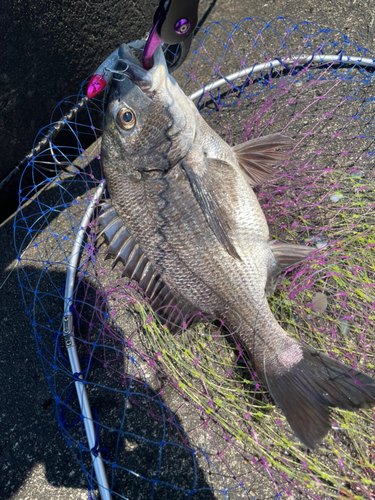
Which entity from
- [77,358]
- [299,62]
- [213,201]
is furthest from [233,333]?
[299,62]

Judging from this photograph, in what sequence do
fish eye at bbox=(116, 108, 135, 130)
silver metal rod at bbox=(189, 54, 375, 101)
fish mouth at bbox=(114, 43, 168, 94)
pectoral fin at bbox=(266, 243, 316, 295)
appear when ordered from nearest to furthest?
fish mouth at bbox=(114, 43, 168, 94) → fish eye at bbox=(116, 108, 135, 130) → pectoral fin at bbox=(266, 243, 316, 295) → silver metal rod at bbox=(189, 54, 375, 101)

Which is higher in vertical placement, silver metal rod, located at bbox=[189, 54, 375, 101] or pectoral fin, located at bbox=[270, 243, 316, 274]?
silver metal rod, located at bbox=[189, 54, 375, 101]

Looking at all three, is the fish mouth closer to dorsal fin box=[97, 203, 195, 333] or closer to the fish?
the fish

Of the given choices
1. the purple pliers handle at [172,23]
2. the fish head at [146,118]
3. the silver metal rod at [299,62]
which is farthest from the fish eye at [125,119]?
the silver metal rod at [299,62]

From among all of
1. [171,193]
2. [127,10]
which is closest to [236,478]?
[171,193]

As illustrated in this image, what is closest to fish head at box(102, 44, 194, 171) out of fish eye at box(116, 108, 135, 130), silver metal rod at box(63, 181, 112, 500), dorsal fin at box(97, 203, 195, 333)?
fish eye at box(116, 108, 135, 130)

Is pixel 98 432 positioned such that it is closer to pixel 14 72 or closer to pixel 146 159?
pixel 146 159

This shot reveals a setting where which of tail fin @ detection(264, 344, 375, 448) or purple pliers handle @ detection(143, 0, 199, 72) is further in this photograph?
tail fin @ detection(264, 344, 375, 448)

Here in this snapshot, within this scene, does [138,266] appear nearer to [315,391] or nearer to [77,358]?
[77,358]

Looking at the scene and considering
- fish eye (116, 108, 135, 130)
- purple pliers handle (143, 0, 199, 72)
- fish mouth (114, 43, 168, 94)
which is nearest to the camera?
purple pliers handle (143, 0, 199, 72)
